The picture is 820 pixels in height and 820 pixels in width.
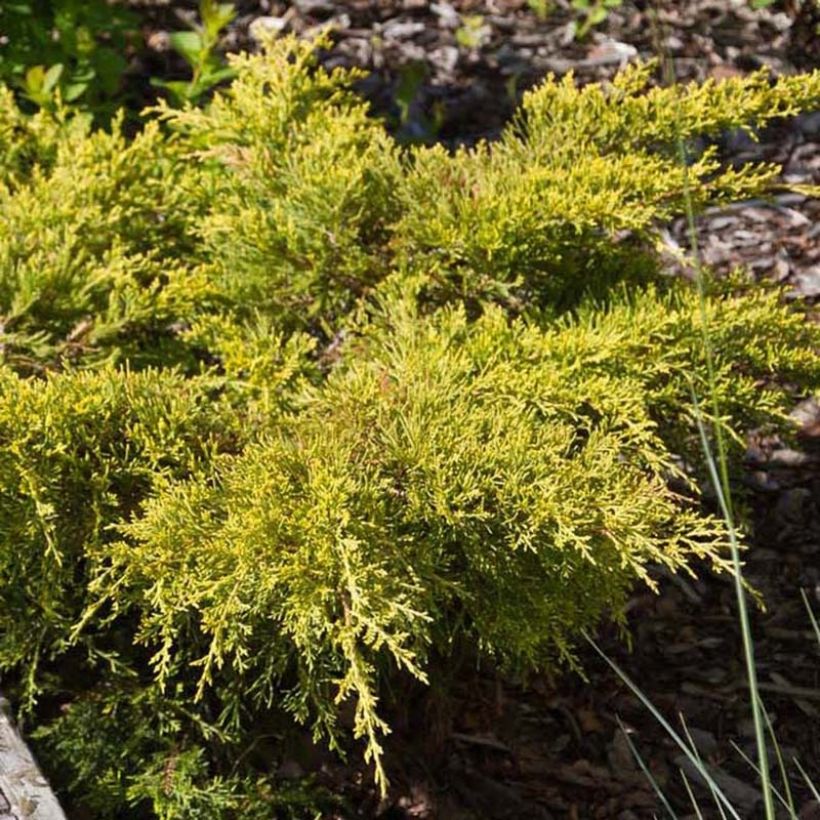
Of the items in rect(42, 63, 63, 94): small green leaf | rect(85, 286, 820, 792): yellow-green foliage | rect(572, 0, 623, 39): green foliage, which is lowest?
rect(572, 0, 623, 39): green foliage

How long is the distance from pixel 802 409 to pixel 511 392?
5.63ft

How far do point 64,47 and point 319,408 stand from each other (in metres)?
2.18

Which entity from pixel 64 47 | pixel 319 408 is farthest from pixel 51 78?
pixel 319 408

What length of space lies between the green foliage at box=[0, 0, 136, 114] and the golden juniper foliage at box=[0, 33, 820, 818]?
87 cm

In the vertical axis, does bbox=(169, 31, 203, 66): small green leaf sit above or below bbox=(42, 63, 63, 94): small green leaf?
below

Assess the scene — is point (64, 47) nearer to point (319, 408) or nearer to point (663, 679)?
point (319, 408)

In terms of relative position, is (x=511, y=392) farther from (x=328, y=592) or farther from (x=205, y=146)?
(x=205, y=146)

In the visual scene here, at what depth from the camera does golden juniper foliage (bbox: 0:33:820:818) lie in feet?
7.45

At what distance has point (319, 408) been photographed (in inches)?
99.9

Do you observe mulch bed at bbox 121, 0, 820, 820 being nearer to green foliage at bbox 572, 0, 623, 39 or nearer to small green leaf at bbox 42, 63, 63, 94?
green foliage at bbox 572, 0, 623, 39

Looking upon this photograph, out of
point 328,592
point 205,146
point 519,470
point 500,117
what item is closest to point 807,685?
point 519,470

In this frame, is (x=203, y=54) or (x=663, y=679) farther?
(x=203, y=54)

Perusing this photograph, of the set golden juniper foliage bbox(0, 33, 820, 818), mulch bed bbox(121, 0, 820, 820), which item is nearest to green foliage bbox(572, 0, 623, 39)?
mulch bed bbox(121, 0, 820, 820)

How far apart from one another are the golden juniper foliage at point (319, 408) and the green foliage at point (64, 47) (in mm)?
874
